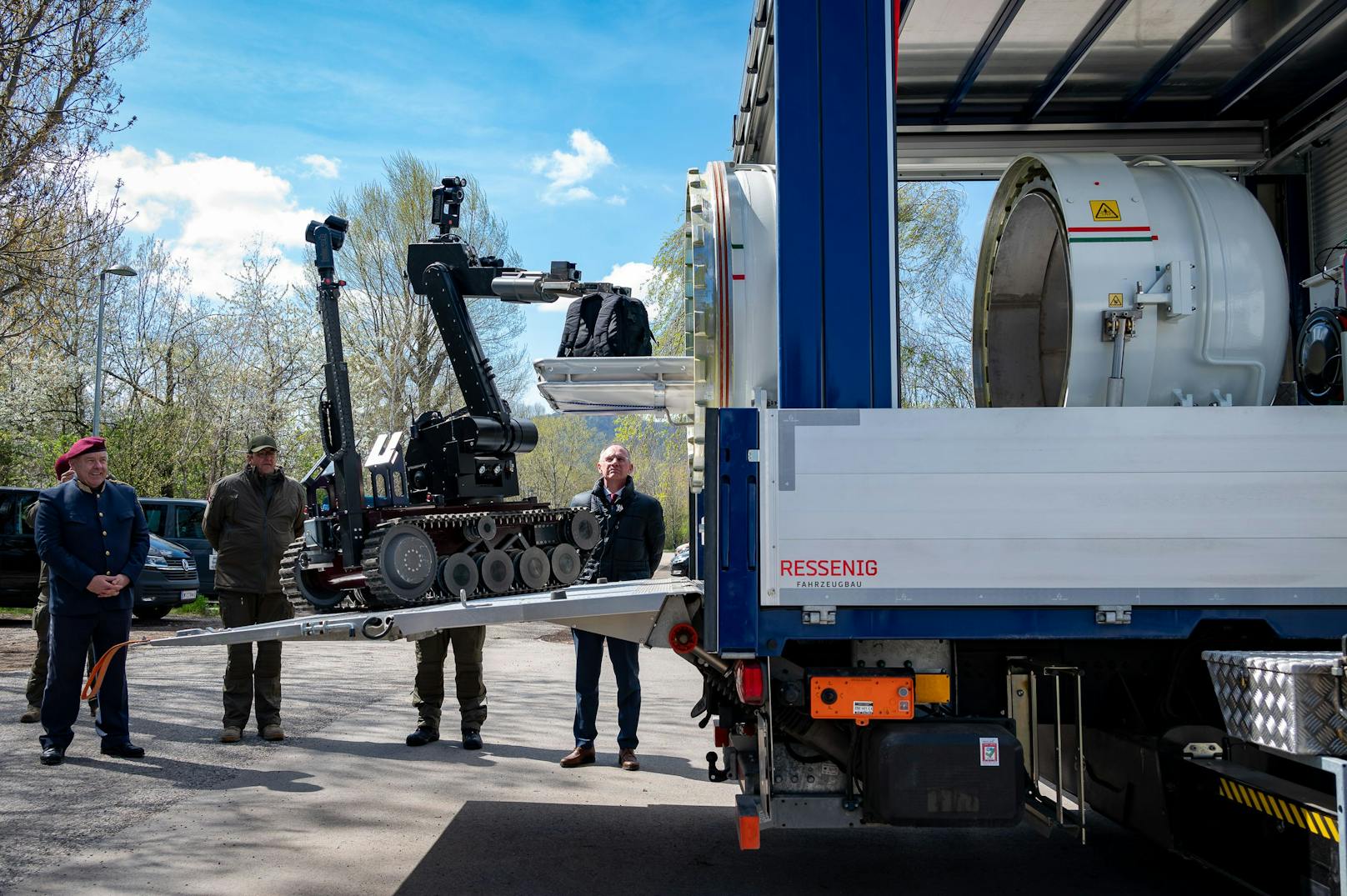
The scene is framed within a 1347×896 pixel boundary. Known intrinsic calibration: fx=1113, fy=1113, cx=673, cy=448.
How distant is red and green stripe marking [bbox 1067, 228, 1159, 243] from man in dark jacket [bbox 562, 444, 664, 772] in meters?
3.22

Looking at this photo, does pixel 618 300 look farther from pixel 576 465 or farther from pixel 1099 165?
pixel 576 465

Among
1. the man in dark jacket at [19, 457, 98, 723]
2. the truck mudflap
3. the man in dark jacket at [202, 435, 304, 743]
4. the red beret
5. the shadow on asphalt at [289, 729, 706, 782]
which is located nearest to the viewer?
the truck mudflap

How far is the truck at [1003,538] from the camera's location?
384 centimetres

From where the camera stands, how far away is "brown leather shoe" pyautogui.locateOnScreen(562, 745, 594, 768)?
6.98 metres

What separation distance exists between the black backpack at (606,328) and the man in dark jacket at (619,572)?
4.19 feet

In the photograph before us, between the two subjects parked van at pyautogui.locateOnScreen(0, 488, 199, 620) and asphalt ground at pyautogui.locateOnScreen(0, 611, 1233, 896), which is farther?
parked van at pyautogui.locateOnScreen(0, 488, 199, 620)

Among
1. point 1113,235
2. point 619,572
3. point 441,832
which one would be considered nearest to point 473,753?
point 619,572

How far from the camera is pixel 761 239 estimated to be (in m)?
4.79

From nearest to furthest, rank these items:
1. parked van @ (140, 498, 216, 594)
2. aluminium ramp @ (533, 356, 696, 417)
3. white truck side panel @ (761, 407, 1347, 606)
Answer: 1. white truck side panel @ (761, 407, 1347, 606)
2. aluminium ramp @ (533, 356, 696, 417)
3. parked van @ (140, 498, 216, 594)

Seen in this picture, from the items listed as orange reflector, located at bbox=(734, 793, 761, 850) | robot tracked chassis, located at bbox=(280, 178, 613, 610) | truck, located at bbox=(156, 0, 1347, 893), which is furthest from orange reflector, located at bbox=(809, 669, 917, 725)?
robot tracked chassis, located at bbox=(280, 178, 613, 610)

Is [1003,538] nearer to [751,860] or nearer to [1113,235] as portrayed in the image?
[1113,235]

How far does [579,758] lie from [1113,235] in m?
4.40

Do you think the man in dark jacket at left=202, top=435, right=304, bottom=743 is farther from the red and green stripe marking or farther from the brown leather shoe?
the red and green stripe marking

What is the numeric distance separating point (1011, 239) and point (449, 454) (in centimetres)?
449
